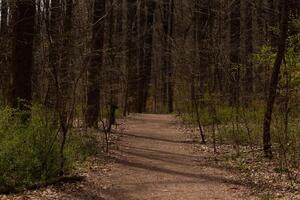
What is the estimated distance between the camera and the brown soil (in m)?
8.41

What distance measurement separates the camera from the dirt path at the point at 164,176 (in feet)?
28.2

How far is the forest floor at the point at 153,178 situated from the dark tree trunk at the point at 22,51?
2.40 metres

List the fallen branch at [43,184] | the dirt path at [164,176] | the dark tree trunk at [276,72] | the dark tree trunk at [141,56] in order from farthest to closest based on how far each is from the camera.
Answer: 1. the dark tree trunk at [141,56]
2. the dark tree trunk at [276,72]
3. the dirt path at [164,176]
4. the fallen branch at [43,184]

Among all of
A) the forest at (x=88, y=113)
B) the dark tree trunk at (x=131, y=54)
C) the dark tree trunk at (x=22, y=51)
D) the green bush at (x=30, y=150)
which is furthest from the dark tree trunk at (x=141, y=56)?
the green bush at (x=30, y=150)

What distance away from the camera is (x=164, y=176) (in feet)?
33.5

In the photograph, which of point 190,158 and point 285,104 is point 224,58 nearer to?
point 190,158

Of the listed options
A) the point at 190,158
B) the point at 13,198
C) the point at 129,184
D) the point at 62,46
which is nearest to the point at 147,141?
the point at 190,158

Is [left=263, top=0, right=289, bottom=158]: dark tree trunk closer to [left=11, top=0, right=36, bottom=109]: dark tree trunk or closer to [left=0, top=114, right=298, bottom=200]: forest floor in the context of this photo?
[left=0, top=114, right=298, bottom=200]: forest floor

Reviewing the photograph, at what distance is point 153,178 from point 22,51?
4.45m

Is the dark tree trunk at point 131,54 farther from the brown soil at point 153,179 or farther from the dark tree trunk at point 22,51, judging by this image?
the dark tree trunk at point 22,51

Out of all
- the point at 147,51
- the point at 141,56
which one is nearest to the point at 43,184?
the point at 147,51

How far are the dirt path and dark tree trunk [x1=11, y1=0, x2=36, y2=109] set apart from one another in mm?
2867

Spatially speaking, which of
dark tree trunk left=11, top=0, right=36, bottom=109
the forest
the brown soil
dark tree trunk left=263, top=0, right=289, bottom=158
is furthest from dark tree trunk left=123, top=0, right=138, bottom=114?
dark tree trunk left=263, top=0, right=289, bottom=158

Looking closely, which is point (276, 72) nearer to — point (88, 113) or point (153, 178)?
point (153, 178)
